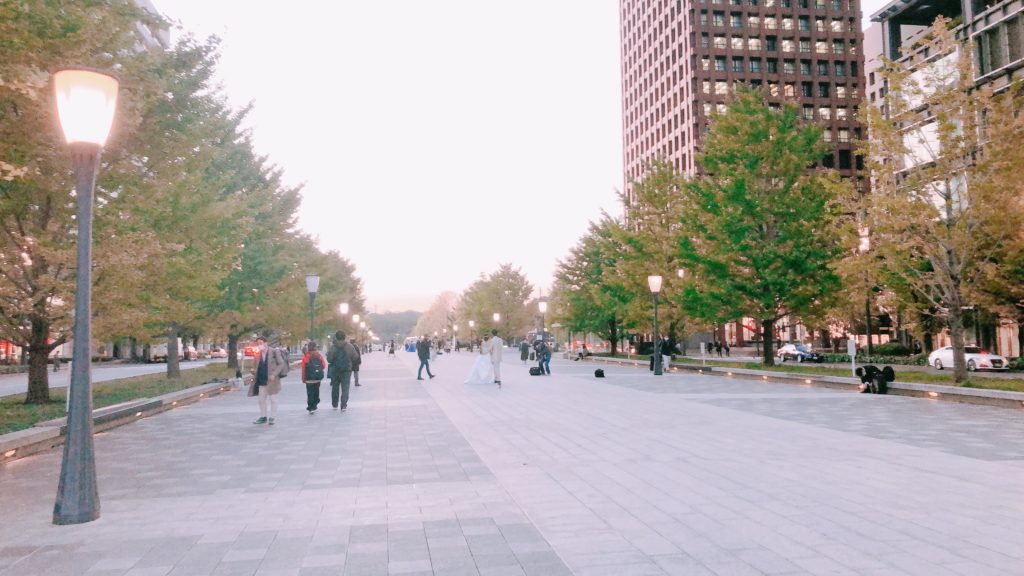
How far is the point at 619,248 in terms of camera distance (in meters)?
46.6

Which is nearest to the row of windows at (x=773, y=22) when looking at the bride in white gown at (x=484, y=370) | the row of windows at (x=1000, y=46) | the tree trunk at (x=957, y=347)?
the row of windows at (x=1000, y=46)

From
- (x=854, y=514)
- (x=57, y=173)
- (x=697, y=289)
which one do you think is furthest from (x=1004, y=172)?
(x=57, y=173)

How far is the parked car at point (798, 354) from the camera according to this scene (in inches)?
1730

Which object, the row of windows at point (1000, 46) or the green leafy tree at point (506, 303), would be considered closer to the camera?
the row of windows at point (1000, 46)

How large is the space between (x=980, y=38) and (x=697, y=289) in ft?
77.8

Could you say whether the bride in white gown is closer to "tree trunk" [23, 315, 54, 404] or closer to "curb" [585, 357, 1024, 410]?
"curb" [585, 357, 1024, 410]

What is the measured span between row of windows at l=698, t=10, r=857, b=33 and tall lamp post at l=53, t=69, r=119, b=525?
84004mm

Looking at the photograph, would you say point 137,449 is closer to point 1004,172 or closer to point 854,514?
point 854,514

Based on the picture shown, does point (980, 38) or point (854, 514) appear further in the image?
point (980, 38)

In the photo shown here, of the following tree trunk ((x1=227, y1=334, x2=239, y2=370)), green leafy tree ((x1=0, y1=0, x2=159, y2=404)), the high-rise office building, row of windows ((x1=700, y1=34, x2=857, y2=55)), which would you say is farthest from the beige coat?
row of windows ((x1=700, y1=34, x2=857, y2=55))

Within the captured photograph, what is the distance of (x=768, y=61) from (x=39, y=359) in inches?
3297

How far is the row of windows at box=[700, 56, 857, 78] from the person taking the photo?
267 ft

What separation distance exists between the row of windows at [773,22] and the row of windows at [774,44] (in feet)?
4.72

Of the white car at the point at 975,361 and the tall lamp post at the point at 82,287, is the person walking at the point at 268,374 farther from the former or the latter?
the white car at the point at 975,361
